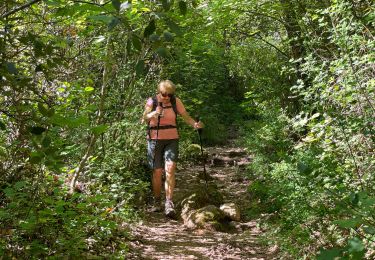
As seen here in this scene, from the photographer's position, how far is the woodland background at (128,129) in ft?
7.23

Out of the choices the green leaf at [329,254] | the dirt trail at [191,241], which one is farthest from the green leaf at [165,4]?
the dirt trail at [191,241]

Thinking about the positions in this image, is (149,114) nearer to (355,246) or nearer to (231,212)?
(231,212)

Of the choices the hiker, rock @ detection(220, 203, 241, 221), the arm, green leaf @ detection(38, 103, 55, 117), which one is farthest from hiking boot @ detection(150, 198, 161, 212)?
green leaf @ detection(38, 103, 55, 117)

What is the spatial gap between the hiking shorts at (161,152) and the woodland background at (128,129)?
23.1 inches

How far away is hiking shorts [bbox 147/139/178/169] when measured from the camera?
712cm

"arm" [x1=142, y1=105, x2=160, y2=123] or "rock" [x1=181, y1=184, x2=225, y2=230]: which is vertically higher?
"arm" [x1=142, y1=105, x2=160, y2=123]

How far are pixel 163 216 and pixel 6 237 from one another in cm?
383

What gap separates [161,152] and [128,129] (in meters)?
1.17

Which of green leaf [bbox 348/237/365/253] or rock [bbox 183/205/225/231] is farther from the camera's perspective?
rock [bbox 183/205/225/231]

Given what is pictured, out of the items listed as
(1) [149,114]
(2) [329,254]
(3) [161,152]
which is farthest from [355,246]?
(3) [161,152]

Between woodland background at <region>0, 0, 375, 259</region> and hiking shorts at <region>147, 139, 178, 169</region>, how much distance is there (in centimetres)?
59

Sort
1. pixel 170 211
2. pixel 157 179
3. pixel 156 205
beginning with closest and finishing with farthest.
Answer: pixel 170 211, pixel 157 179, pixel 156 205

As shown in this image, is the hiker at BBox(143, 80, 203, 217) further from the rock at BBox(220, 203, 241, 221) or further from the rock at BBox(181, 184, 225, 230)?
Result: the rock at BBox(220, 203, 241, 221)

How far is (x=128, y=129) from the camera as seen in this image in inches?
318
